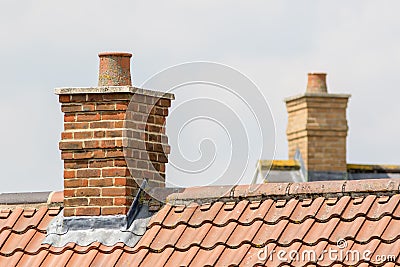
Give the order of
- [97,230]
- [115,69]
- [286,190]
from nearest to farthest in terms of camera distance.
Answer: [286,190], [97,230], [115,69]

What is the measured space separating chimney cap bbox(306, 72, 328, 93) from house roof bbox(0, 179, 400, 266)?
49.6 ft

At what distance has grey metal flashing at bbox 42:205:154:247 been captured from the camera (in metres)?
13.5

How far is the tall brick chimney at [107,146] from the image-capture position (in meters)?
13.8

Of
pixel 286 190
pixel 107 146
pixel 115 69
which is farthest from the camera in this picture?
pixel 115 69

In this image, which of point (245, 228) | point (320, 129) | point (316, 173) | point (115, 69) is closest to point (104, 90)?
point (115, 69)

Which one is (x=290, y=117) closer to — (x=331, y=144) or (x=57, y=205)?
(x=331, y=144)

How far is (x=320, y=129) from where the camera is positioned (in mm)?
28438

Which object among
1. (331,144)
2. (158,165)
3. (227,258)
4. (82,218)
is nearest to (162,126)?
(158,165)

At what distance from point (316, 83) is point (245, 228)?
53.2 feet

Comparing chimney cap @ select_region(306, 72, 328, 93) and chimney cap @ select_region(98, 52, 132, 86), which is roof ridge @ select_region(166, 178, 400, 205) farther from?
chimney cap @ select_region(306, 72, 328, 93)

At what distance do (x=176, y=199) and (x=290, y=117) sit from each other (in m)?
16.0

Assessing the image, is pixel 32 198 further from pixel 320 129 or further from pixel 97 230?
pixel 320 129

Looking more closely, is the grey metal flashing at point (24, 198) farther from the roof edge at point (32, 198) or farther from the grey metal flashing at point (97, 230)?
the grey metal flashing at point (97, 230)

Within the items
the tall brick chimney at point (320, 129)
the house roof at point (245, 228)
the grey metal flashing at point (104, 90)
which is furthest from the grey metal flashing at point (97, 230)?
the tall brick chimney at point (320, 129)
